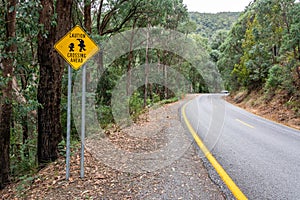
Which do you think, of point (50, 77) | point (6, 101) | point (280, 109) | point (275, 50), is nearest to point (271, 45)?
point (275, 50)

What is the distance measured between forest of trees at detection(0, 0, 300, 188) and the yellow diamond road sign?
996 millimetres

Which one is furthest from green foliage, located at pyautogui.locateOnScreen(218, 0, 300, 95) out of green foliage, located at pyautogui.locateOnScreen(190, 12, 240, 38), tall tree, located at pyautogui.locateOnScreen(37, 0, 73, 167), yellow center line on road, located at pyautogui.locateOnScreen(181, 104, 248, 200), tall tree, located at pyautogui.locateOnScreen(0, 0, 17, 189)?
green foliage, located at pyautogui.locateOnScreen(190, 12, 240, 38)

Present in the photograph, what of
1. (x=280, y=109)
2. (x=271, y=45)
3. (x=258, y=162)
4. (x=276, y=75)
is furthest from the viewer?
(x=271, y=45)

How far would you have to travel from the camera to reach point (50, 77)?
5.40 metres

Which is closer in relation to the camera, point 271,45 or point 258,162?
point 258,162

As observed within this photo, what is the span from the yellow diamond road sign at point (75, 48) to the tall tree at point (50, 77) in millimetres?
1275

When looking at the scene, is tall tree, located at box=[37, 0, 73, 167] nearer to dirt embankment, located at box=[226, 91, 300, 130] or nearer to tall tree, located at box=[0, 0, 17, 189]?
tall tree, located at box=[0, 0, 17, 189]

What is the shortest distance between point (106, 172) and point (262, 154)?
3633mm

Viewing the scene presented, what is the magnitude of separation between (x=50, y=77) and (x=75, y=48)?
1.58 meters

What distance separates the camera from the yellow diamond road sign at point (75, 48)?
13.6 ft

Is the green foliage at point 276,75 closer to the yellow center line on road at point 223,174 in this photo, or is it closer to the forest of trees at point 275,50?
the forest of trees at point 275,50

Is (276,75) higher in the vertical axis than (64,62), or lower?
higher

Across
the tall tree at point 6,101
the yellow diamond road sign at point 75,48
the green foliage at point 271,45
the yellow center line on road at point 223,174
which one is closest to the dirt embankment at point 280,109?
the green foliage at point 271,45

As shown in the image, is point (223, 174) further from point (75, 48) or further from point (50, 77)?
point (50, 77)
